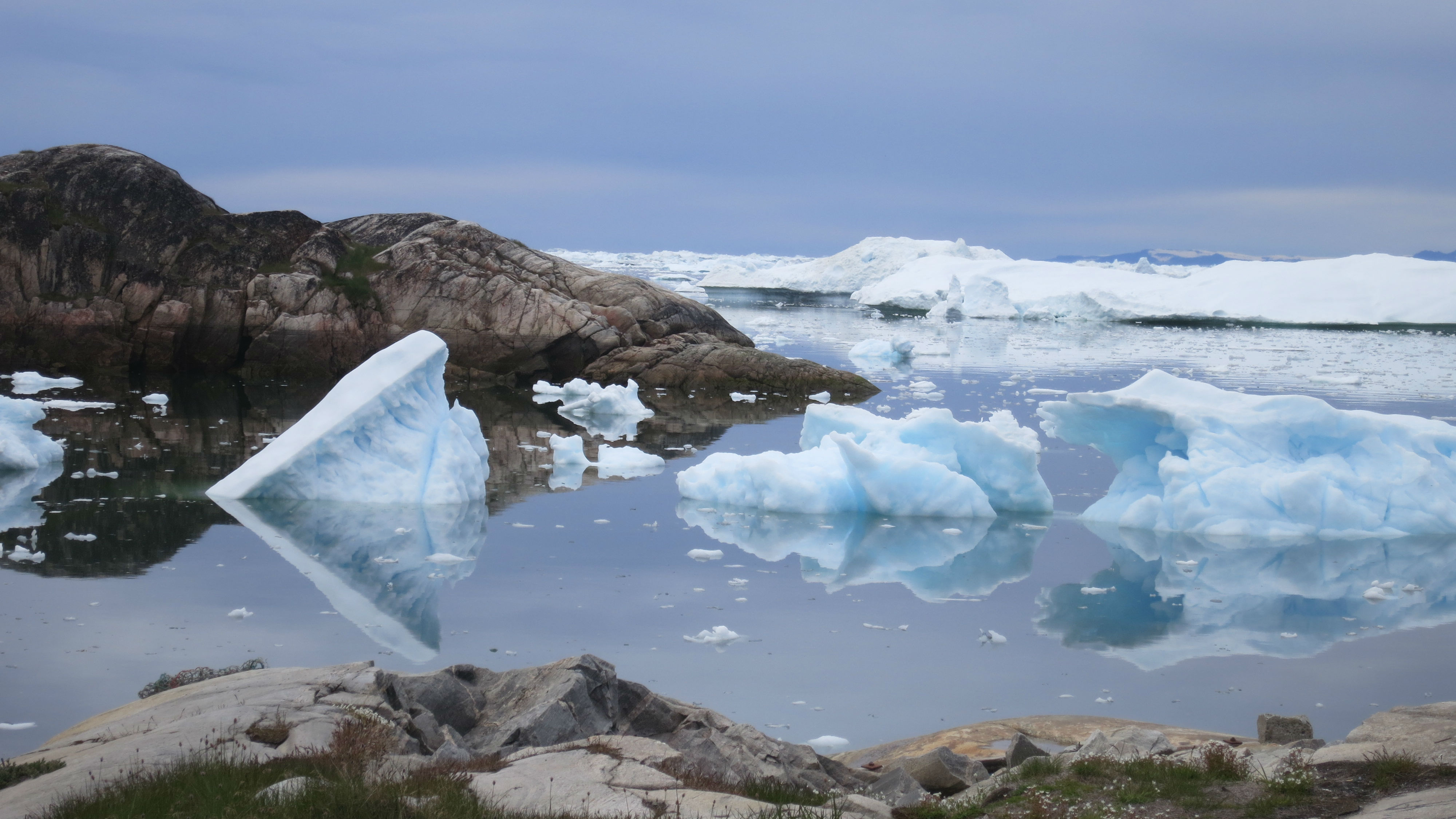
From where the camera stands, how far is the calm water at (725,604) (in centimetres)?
739

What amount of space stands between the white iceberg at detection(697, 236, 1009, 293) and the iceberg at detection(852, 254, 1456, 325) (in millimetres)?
9093

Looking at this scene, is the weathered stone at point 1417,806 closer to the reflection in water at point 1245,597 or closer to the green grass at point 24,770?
the reflection in water at point 1245,597

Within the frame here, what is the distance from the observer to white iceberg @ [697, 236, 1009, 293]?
7012 cm

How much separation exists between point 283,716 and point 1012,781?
141 inches

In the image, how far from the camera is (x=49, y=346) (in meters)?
24.1

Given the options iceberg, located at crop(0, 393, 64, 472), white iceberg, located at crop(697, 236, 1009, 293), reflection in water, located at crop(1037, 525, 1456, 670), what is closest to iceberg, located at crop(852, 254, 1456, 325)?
white iceberg, located at crop(697, 236, 1009, 293)

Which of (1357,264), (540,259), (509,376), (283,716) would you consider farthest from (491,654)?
(1357,264)

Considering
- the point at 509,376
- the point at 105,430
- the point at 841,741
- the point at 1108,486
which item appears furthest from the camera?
the point at 509,376

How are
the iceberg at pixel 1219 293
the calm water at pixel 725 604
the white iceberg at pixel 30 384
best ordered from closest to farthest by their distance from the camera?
the calm water at pixel 725 604, the white iceberg at pixel 30 384, the iceberg at pixel 1219 293

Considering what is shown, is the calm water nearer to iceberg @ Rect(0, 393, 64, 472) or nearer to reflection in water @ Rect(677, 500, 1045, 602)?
reflection in water @ Rect(677, 500, 1045, 602)

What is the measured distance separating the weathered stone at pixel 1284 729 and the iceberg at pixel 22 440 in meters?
14.0

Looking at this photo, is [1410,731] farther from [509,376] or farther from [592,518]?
[509,376]

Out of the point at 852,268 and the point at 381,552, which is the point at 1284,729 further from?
the point at 852,268

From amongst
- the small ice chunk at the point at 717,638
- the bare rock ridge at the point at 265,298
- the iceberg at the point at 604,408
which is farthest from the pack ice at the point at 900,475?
the bare rock ridge at the point at 265,298
